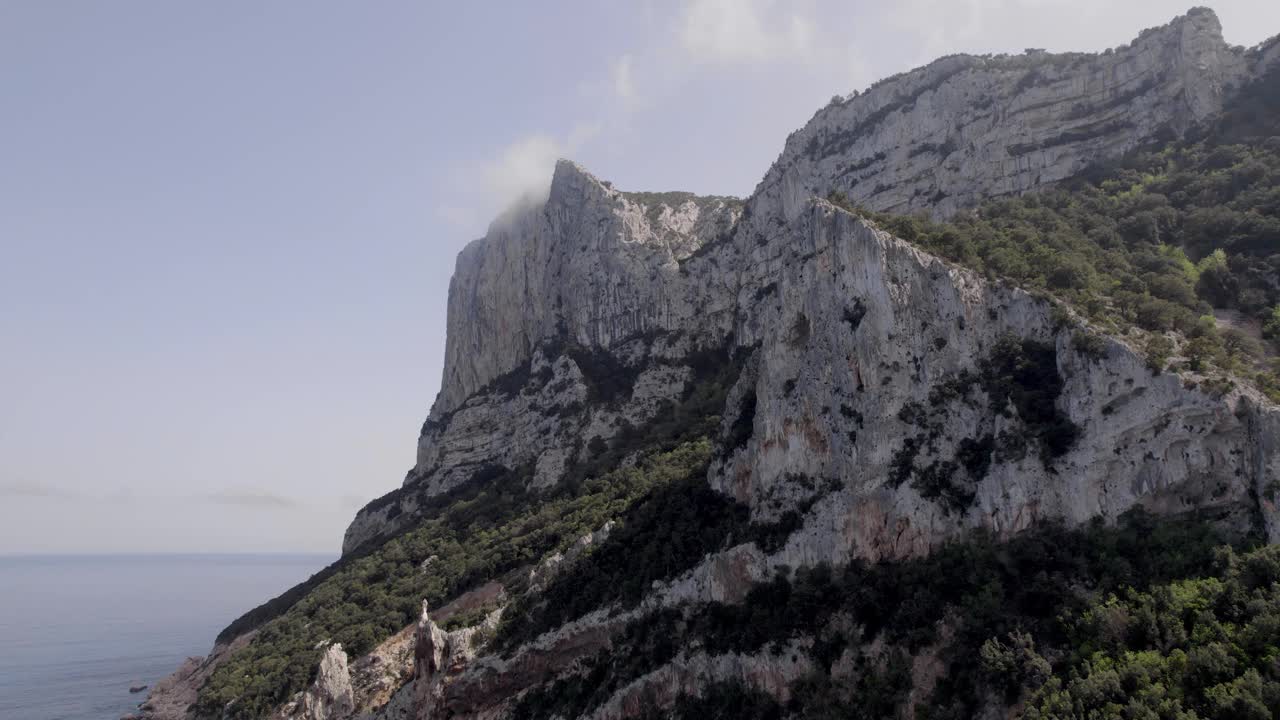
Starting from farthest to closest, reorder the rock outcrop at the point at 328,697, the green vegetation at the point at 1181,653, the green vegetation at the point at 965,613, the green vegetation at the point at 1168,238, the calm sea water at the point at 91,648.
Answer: the calm sea water at the point at 91,648 < the rock outcrop at the point at 328,697 < the green vegetation at the point at 1168,238 < the green vegetation at the point at 965,613 < the green vegetation at the point at 1181,653

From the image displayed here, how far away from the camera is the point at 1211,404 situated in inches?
1219

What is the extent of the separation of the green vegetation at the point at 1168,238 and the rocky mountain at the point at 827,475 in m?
2.89

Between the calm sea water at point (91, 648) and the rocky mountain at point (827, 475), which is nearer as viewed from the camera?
the rocky mountain at point (827, 475)

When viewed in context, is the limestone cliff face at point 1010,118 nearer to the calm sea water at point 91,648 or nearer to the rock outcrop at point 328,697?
the rock outcrop at point 328,697

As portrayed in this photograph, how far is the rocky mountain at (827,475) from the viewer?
31484mm

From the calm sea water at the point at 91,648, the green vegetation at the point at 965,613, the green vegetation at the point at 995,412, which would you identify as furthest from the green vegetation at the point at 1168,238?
the calm sea water at the point at 91,648

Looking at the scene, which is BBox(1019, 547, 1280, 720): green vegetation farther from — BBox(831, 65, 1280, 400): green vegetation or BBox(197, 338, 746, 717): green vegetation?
BBox(197, 338, 746, 717): green vegetation

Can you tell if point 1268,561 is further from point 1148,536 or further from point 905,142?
point 905,142

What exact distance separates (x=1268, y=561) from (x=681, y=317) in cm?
6182

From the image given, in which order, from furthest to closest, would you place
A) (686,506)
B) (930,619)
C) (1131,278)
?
(686,506) < (1131,278) < (930,619)

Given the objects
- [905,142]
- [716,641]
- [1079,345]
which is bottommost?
[716,641]

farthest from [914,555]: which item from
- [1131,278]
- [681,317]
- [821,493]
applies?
[681,317]

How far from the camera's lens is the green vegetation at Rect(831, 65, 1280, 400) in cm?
3897

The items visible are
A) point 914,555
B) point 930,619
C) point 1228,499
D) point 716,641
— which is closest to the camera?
point 1228,499
